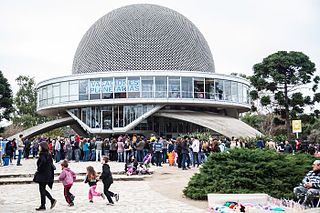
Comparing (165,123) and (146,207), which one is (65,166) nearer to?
(146,207)

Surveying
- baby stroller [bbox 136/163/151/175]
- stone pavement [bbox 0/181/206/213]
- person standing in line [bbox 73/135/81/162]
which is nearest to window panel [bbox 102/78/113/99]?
person standing in line [bbox 73/135/81/162]

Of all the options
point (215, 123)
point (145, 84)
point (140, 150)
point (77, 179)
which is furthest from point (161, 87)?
point (77, 179)

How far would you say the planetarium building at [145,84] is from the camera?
33.4 meters

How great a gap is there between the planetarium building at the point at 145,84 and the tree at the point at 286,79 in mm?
1910

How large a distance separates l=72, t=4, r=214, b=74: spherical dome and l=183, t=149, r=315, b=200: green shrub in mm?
→ 27780

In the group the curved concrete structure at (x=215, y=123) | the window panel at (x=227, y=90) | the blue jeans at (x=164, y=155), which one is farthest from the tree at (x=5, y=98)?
the blue jeans at (x=164, y=155)

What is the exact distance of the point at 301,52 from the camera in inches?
1521

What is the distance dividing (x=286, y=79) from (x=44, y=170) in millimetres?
32944

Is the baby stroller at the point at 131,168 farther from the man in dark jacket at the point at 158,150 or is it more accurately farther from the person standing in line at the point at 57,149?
the person standing in line at the point at 57,149

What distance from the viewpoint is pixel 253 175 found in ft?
29.5

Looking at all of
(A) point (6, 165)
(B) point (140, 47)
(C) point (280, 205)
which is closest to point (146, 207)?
(C) point (280, 205)

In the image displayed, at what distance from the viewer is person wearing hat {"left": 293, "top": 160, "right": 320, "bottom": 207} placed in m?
7.14

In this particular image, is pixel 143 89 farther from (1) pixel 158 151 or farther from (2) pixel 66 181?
(2) pixel 66 181

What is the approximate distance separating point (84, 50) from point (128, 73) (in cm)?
856
